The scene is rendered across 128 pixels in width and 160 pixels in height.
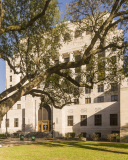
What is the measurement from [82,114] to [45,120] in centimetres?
1093

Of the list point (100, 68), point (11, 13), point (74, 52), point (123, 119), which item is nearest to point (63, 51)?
point (74, 52)

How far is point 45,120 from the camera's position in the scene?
50.8 metres

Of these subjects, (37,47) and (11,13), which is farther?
(37,47)

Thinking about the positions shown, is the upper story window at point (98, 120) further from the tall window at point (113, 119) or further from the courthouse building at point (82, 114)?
the tall window at point (113, 119)

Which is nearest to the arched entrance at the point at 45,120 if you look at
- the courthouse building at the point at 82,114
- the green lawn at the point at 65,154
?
the courthouse building at the point at 82,114

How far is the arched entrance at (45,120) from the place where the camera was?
166 feet

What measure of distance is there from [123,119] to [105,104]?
903cm

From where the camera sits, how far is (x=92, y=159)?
15.0 m

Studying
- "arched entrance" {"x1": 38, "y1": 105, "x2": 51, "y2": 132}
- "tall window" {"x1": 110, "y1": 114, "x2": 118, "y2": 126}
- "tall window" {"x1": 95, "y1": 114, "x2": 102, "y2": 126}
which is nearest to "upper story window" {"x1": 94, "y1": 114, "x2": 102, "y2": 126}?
"tall window" {"x1": 95, "y1": 114, "x2": 102, "y2": 126}

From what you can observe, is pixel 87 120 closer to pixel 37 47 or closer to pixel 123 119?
pixel 123 119

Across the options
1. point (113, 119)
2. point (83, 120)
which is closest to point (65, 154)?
point (113, 119)

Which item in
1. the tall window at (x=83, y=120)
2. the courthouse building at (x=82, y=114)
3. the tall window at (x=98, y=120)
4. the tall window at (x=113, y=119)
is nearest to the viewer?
the courthouse building at (x=82, y=114)

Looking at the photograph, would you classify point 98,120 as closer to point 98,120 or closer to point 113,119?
point 98,120

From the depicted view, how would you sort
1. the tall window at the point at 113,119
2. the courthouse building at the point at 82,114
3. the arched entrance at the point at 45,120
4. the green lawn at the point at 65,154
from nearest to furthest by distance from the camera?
the green lawn at the point at 65,154
the courthouse building at the point at 82,114
the tall window at the point at 113,119
the arched entrance at the point at 45,120
